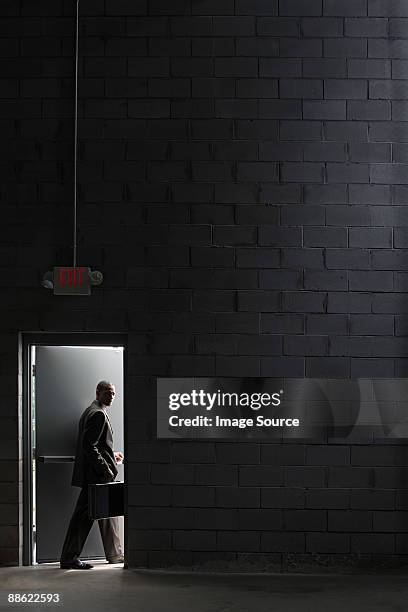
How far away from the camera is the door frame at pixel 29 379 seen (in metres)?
7.80

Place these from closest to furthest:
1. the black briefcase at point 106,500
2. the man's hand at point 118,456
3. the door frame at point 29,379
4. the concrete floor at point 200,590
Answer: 1. the concrete floor at point 200,590
2. the black briefcase at point 106,500
3. the door frame at point 29,379
4. the man's hand at point 118,456

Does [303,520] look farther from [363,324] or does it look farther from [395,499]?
[363,324]

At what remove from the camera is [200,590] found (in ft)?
23.2

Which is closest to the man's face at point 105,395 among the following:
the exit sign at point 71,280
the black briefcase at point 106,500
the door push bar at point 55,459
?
the door push bar at point 55,459

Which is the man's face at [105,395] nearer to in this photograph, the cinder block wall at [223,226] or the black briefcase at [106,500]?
the cinder block wall at [223,226]

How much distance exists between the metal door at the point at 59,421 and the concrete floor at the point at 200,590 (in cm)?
33

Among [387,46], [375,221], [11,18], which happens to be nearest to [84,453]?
[375,221]

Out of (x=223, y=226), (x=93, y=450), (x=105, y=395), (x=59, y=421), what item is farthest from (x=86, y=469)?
(x=223, y=226)

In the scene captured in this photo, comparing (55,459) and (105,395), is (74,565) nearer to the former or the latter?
(55,459)

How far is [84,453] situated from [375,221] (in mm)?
3293

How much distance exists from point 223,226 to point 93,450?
2284 mm

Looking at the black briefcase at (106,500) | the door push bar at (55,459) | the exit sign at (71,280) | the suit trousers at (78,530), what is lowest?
the suit trousers at (78,530)

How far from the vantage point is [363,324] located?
7.76m

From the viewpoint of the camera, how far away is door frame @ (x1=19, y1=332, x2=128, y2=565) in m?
7.80
